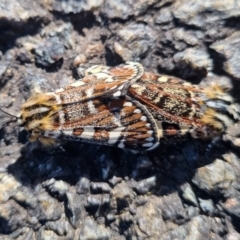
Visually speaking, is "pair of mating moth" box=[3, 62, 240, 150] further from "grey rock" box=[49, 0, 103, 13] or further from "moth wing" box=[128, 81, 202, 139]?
"grey rock" box=[49, 0, 103, 13]

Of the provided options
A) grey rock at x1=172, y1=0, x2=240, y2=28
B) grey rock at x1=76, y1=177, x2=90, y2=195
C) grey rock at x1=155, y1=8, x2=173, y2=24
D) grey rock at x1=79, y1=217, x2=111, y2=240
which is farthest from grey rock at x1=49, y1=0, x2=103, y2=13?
grey rock at x1=79, y1=217, x2=111, y2=240

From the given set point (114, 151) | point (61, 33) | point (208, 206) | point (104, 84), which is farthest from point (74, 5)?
point (208, 206)

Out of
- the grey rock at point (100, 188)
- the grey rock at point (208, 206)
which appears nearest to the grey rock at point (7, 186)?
the grey rock at point (100, 188)

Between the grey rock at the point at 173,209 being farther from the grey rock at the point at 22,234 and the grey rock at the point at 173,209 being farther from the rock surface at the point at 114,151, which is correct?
the grey rock at the point at 22,234

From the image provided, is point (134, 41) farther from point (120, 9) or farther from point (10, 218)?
point (10, 218)

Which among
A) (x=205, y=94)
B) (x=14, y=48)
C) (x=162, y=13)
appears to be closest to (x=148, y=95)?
(x=205, y=94)

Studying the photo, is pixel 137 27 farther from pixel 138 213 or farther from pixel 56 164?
pixel 138 213
